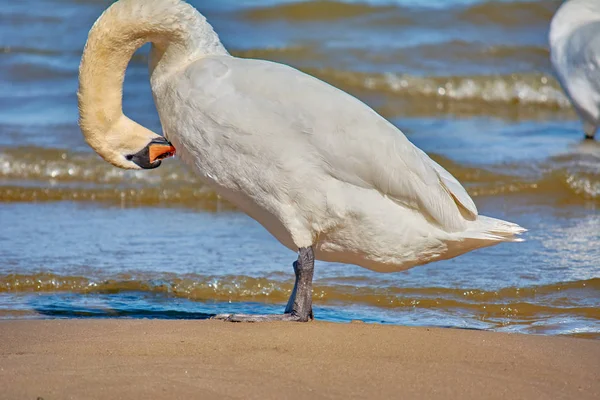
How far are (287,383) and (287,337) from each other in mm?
770

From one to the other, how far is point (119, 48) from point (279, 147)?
98 centimetres

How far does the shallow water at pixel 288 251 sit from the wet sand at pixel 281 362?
2.81 feet

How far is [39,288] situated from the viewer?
21.0 feet

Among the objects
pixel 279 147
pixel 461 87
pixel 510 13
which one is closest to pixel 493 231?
pixel 279 147

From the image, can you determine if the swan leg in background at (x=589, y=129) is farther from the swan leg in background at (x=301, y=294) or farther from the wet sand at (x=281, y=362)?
the swan leg in background at (x=301, y=294)

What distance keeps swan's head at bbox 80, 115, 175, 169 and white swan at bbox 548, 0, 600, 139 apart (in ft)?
26.4

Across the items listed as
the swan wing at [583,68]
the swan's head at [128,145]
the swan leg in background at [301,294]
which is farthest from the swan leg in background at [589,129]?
the swan's head at [128,145]

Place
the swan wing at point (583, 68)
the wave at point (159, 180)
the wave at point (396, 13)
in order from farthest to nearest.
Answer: the wave at point (396, 13) < the swan wing at point (583, 68) < the wave at point (159, 180)

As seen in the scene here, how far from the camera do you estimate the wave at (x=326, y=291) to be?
629 cm

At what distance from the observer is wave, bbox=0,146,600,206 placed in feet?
30.2

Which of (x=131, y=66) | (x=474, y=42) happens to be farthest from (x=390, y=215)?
(x=474, y=42)

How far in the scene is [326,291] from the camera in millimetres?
6500

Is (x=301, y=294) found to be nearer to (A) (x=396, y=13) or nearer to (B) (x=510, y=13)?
(A) (x=396, y=13)

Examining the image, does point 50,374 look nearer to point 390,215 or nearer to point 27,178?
point 390,215
